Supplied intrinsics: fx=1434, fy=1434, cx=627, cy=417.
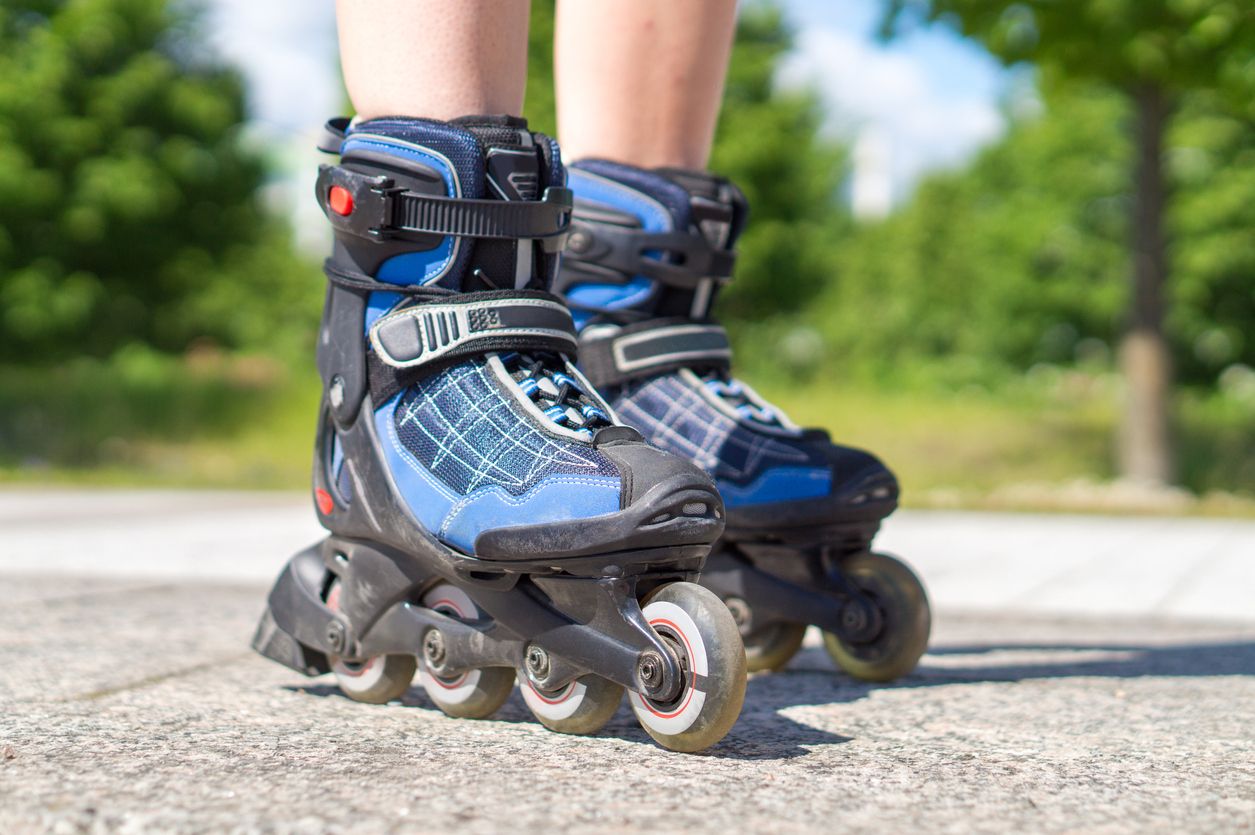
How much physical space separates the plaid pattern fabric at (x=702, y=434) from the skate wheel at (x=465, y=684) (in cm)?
43

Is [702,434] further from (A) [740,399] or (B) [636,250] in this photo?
(B) [636,250]

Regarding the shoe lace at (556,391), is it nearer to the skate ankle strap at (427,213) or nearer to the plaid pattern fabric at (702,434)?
the skate ankle strap at (427,213)

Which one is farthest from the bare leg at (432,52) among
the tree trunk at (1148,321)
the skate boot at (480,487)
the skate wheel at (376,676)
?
the tree trunk at (1148,321)

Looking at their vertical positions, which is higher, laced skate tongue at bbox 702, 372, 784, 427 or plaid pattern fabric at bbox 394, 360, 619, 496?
laced skate tongue at bbox 702, 372, 784, 427

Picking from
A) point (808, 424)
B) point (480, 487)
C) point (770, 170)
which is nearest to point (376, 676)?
point (480, 487)

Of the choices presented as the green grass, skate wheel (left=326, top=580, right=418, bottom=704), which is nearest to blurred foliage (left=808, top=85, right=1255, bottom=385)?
the green grass

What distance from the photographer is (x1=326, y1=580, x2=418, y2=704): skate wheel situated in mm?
1628

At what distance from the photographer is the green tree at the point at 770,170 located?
21203 mm

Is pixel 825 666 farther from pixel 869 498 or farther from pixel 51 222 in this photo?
pixel 51 222

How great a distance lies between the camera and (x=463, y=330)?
5.15 ft

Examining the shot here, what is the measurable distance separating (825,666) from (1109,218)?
24994 millimetres

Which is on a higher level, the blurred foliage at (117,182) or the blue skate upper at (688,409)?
the blurred foliage at (117,182)

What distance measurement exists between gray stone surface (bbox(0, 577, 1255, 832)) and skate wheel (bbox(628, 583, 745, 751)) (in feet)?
0.08

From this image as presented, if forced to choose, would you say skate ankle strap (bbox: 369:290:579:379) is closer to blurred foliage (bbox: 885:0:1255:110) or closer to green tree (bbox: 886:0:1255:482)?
green tree (bbox: 886:0:1255:482)
